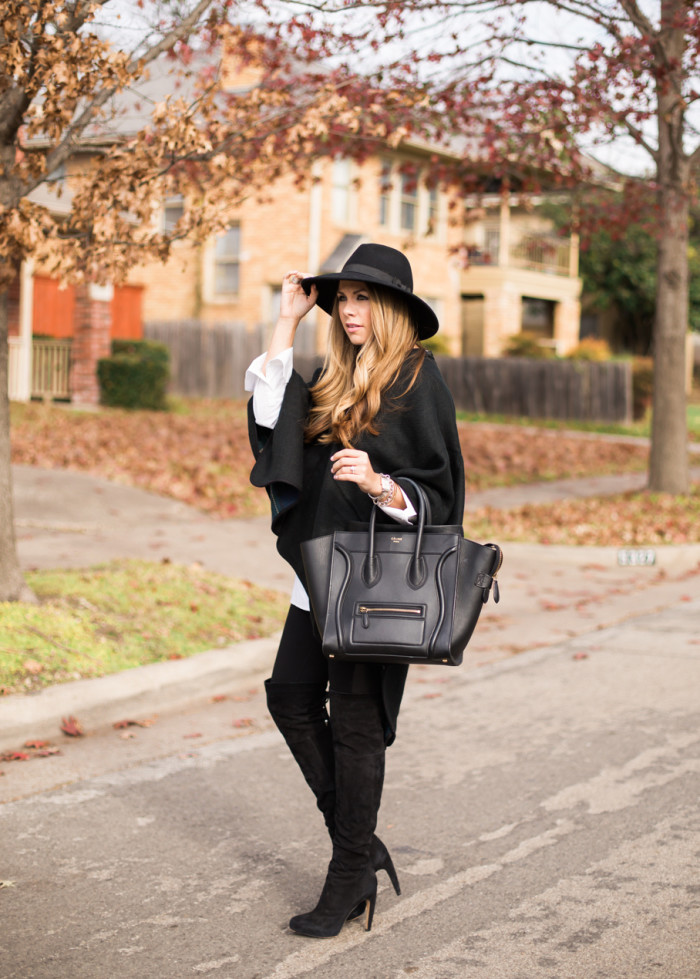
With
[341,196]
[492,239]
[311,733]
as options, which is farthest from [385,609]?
[492,239]

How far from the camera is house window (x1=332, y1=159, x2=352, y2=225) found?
27188 millimetres

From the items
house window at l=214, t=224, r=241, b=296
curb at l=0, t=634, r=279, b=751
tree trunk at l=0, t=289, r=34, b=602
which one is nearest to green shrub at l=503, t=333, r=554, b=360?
house window at l=214, t=224, r=241, b=296

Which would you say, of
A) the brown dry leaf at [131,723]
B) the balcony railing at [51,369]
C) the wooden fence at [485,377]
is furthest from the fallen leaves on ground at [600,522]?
the wooden fence at [485,377]

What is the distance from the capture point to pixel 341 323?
3.45 meters

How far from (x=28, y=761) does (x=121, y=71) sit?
343cm

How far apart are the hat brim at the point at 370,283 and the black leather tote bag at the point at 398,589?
590mm

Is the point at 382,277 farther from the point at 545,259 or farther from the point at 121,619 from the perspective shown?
the point at 545,259

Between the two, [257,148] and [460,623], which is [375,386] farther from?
[257,148]

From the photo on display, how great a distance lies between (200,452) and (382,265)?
11.1m

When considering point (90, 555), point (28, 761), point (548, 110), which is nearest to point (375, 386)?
point (28, 761)

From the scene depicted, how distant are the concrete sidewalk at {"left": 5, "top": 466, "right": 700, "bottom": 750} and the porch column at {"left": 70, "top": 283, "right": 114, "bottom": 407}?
8.04 meters

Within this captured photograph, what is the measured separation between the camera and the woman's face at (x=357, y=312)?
3.39 meters

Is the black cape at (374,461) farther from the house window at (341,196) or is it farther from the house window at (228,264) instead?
the house window at (228,264)

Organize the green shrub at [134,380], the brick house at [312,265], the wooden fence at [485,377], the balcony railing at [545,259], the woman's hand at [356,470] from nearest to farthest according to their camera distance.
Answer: the woman's hand at [356,470]
the green shrub at [134,380]
the brick house at [312,265]
the wooden fence at [485,377]
the balcony railing at [545,259]
